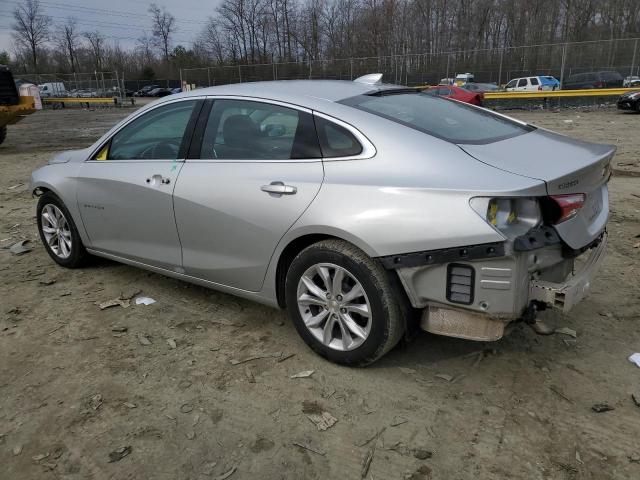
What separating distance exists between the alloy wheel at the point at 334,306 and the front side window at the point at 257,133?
0.72m

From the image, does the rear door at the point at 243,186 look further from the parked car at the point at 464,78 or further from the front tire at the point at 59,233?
the parked car at the point at 464,78

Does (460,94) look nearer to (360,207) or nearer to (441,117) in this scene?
(441,117)

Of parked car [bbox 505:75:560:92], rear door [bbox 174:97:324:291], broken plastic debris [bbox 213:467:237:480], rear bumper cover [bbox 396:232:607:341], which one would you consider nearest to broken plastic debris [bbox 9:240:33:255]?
rear door [bbox 174:97:324:291]

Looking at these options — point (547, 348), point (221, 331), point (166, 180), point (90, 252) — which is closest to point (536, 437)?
point (547, 348)

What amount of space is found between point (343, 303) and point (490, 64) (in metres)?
31.3

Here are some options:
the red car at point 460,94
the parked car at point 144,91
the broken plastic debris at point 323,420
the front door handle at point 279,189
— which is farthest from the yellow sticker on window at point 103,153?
the parked car at point 144,91

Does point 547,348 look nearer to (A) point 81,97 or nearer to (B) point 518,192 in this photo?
(B) point 518,192

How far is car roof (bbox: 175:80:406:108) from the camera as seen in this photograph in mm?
3293

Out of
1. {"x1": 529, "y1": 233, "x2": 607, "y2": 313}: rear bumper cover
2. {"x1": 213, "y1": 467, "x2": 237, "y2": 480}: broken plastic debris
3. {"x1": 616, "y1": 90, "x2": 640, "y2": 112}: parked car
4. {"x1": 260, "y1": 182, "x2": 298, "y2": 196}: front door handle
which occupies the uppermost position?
{"x1": 260, "y1": 182, "x2": 298, "y2": 196}: front door handle

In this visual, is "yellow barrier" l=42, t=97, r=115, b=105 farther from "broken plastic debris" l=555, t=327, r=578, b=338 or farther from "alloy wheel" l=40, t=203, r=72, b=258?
"broken plastic debris" l=555, t=327, r=578, b=338

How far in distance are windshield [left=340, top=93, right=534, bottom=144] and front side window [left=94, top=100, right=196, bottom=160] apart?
1314 mm

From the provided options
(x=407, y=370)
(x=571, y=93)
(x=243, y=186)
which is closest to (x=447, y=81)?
(x=571, y=93)

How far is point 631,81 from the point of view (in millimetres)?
26078

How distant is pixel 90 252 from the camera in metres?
4.64
